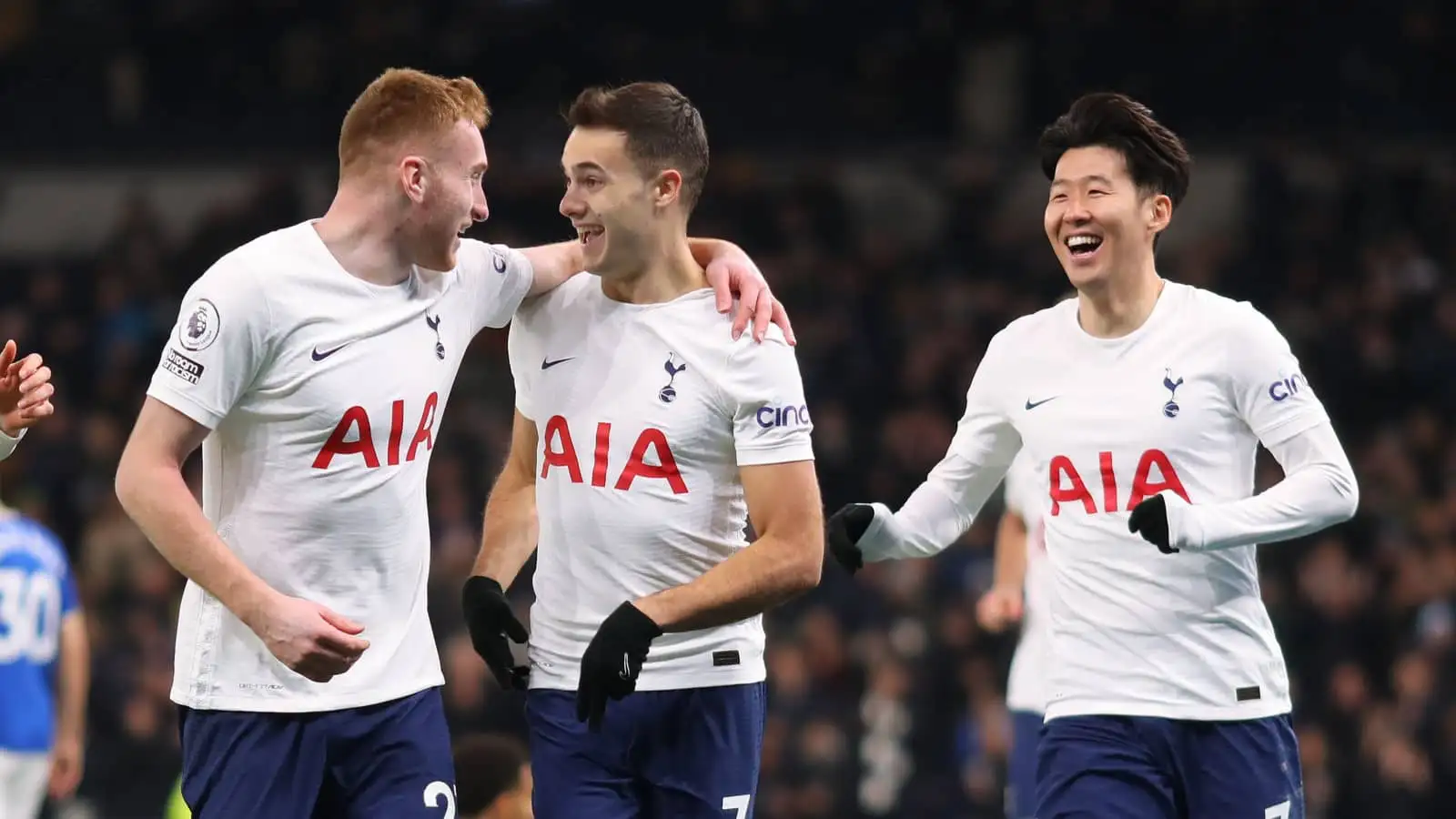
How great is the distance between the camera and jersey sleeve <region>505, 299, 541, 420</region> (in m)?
5.36

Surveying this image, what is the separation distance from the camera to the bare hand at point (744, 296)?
16.9 ft

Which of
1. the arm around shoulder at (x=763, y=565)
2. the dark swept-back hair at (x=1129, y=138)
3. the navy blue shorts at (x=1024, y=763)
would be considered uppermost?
the dark swept-back hair at (x=1129, y=138)

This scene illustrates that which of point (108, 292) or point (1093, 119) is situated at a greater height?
point (108, 292)

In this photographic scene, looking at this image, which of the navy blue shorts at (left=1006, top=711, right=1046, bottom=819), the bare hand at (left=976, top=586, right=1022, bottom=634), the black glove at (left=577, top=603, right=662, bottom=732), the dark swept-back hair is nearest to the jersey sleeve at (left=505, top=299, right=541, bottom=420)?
the black glove at (left=577, top=603, right=662, bottom=732)

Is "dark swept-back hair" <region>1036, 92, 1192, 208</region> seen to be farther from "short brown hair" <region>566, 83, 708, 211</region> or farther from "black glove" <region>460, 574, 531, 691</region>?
"black glove" <region>460, 574, 531, 691</region>

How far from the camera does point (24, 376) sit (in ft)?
15.8

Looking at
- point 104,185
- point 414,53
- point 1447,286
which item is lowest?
point 1447,286

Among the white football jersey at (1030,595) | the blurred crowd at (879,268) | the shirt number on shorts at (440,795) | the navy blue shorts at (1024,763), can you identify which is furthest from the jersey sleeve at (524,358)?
the blurred crowd at (879,268)

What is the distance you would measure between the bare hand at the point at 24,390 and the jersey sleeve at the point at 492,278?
103 centimetres

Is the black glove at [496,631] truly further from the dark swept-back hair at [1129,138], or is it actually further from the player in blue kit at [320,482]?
the dark swept-back hair at [1129,138]

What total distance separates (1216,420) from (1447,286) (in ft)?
37.4

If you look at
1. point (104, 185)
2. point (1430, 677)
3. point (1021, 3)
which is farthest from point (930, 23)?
point (1430, 677)

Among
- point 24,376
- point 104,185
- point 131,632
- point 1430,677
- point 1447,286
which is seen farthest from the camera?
point 104,185

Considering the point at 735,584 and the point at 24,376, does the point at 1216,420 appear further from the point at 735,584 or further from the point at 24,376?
the point at 24,376
